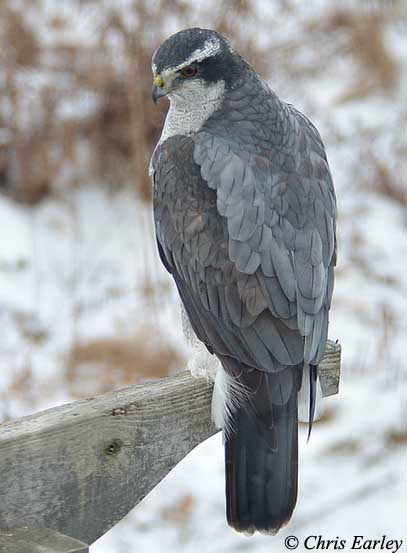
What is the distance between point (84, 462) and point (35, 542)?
0.75 feet

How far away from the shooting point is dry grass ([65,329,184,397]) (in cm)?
584

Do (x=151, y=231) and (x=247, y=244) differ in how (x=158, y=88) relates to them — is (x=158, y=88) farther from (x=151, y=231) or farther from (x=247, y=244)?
(x=151, y=231)

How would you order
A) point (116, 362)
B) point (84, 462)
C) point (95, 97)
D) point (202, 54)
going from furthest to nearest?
point (95, 97) → point (116, 362) → point (202, 54) → point (84, 462)

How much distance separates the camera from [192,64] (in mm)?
3406

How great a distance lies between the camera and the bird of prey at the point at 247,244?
283cm

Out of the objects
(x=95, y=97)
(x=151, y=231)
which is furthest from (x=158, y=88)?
(x=95, y=97)

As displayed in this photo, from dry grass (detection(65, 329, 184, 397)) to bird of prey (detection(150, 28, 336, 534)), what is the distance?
249 cm

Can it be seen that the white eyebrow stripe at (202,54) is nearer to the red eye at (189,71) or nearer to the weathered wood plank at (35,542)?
the red eye at (189,71)

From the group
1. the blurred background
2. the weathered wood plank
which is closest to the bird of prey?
the weathered wood plank

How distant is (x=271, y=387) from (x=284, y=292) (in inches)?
10.8

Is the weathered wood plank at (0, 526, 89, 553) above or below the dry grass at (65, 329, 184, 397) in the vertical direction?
above

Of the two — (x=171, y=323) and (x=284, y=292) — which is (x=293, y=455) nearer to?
(x=284, y=292)

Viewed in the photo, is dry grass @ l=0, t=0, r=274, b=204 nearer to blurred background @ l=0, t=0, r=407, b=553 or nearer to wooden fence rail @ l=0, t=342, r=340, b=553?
blurred background @ l=0, t=0, r=407, b=553

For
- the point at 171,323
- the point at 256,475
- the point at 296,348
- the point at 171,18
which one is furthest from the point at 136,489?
the point at 171,18
